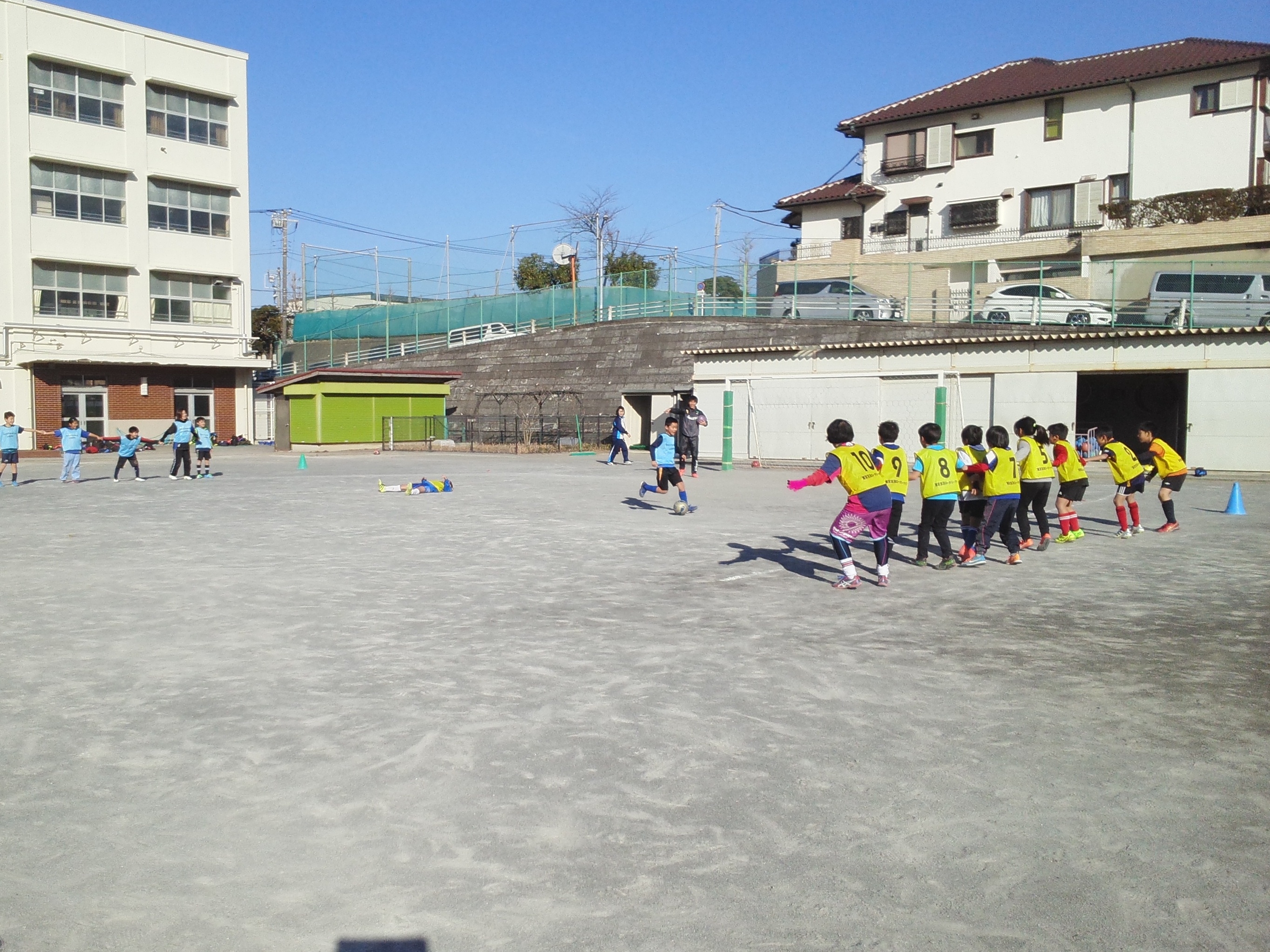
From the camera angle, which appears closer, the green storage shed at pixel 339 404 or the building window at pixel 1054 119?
the green storage shed at pixel 339 404

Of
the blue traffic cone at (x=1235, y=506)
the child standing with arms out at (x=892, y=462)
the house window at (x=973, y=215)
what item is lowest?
the blue traffic cone at (x=1235, y=506)

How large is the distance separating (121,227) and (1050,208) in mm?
36197

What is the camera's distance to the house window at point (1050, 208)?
138 feet

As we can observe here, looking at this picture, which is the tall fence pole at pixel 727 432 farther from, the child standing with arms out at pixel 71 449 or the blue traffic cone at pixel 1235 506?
the child standing with arms out at pixel 71 449

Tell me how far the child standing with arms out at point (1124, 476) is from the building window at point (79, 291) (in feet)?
120

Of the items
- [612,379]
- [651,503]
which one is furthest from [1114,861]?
[612,379]

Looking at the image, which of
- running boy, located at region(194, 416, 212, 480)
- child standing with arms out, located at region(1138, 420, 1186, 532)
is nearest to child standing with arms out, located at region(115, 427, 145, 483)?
running boy, located at region(194, 416, 212, 480)

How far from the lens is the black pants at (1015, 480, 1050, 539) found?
41.0 feet

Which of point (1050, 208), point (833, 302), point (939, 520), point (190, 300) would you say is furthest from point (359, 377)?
point (939, 520)

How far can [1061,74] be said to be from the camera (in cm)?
4362

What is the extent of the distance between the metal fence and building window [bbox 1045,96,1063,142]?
21.6 meters

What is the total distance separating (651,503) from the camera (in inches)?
685

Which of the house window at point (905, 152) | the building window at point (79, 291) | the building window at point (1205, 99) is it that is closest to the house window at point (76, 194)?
the building window at point (79, 291)

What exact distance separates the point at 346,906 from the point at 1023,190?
45.2 meters
